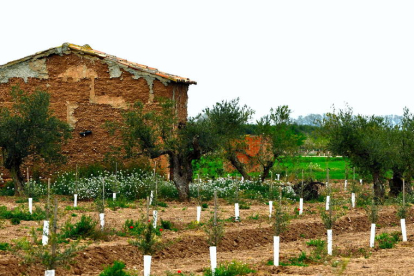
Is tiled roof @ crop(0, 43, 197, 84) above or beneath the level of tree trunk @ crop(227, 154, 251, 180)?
above

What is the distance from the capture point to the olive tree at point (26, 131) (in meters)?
23.7

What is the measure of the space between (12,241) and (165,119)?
36.9 feet

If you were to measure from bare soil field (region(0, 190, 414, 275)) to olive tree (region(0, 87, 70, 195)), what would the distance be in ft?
7.49

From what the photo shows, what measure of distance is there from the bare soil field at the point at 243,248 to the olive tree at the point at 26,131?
228 cm

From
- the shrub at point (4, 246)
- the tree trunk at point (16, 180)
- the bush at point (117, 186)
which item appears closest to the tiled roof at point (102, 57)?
the bush at point (117, 186)

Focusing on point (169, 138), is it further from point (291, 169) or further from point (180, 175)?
point (291, 169)

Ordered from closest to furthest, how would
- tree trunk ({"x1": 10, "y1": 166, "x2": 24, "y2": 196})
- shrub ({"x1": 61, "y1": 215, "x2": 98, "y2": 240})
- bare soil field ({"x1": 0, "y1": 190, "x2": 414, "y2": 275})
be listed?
bare soil field ({"x1": 0, "y1": 190, "x2": 414, "y2": 275})
shrub ({"x1": 61, "y1": 215, "x2": 98, "y2": 240})
tree trunk ({"x1": 10, "y1": 166, "x2": 24, "y2": 196})

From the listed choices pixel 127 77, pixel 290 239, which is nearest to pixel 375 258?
pixel 290 239

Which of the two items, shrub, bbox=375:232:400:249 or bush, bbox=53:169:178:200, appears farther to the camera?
bush, bbox=53:169:178:200

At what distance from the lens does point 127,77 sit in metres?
27.4

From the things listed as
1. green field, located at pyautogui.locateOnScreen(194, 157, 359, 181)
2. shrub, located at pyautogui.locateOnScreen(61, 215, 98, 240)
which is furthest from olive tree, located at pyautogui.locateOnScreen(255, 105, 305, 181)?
shrub, located at pyautogui.locateOnScreen(61, 215, 98, 240)

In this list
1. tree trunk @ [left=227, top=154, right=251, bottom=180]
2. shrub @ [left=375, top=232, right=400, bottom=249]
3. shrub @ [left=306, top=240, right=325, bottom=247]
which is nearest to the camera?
shrub @ [left=306, top=240, right=325, bottom=247]

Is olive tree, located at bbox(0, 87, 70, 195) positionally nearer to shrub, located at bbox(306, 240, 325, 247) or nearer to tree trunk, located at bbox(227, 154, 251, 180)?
tree trunk, located at bbox(227, 154, 251, 180)

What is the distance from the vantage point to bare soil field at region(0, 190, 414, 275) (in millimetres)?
12164
